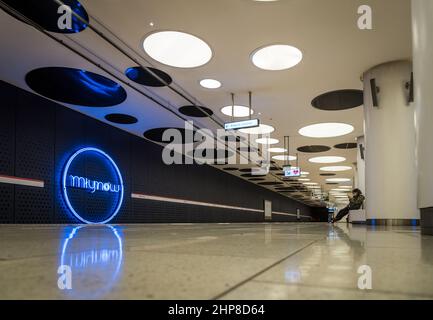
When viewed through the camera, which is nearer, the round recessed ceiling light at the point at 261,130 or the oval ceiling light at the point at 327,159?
the round recessed ceiling light at the point at 261,130

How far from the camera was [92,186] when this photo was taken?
1219cm

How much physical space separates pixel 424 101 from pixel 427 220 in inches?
47.6

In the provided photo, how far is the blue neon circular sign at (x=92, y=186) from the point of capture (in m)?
11.3

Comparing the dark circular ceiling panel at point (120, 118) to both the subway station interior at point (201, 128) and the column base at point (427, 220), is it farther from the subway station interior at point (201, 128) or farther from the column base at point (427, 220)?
the column base at point (427, 220)

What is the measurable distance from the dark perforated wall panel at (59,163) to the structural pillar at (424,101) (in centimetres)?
969

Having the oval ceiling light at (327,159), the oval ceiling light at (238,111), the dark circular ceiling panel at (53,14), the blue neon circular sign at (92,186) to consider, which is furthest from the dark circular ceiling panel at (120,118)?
the oval ceiling light at (327,159)

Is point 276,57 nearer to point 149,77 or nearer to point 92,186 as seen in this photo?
point 149,77

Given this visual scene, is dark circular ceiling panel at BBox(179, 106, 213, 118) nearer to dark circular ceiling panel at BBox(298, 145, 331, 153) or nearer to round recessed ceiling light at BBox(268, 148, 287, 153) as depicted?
round recessed ceiling light at BBox(268, 148, 287, 153)

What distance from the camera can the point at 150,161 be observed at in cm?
1666

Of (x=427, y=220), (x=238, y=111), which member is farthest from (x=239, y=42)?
(x=427, y=220)

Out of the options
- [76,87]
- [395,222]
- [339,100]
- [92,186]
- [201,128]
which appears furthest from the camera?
[201,128]

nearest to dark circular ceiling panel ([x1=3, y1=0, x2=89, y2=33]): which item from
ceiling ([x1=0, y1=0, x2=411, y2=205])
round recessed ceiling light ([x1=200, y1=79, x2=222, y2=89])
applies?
ceiling ([x1=0, y1=0, x2=411, y2=205])

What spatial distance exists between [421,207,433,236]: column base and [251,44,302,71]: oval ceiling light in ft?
16.9
